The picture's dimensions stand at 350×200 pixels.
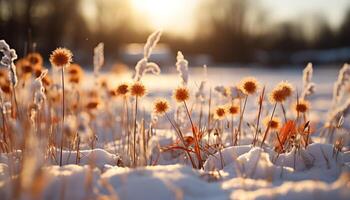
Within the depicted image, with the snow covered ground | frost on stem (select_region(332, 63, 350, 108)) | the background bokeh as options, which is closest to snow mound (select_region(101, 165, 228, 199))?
the snow covered ground

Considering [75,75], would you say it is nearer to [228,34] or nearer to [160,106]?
[160,106]

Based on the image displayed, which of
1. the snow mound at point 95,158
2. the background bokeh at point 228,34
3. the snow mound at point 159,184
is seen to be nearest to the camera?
the snow mound at point 159,184

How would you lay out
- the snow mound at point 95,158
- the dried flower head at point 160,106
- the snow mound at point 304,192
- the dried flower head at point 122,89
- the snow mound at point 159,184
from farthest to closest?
the dried flower head at point 122,89 < the dried flower head at point 160,106 < the snow mound at point 95,158 < the snow mound at point 159,184 < the snow mound at point 304,192

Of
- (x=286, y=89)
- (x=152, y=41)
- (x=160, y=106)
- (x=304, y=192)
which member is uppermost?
(x=152, y=41)

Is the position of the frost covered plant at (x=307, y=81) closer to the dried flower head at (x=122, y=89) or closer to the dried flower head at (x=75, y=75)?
the dried flower head at (x=122, y=89)

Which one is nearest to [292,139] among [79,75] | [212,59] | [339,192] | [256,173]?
[256,173]

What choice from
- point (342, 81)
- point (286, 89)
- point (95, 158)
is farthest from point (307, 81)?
point (95, 158)

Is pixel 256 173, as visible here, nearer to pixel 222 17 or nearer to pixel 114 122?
pixel 114 122

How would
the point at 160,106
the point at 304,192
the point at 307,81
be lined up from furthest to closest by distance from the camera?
1. the point at 307,81
2. the point at 160,106
3. the point at 304,192

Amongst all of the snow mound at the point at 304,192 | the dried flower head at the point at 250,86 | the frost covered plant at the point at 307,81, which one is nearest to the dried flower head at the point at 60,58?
the dried flower head at the point at 250,86
